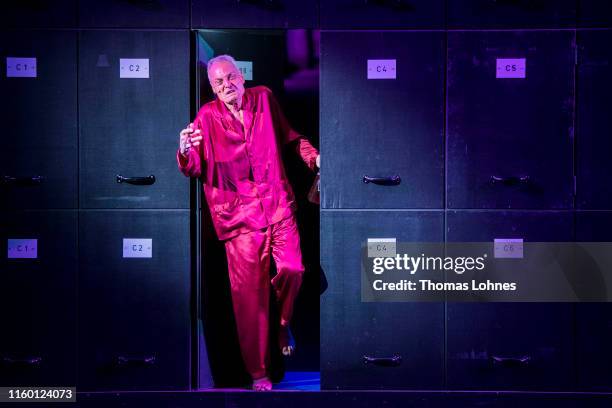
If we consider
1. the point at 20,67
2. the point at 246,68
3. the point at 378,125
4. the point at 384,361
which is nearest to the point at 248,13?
the point at 246,68

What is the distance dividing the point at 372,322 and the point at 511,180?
3.31 ft

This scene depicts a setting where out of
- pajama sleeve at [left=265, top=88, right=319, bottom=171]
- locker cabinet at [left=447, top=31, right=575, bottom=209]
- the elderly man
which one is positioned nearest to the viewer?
locker cabinet at [left=447, top=31, right=575, bottom=209]

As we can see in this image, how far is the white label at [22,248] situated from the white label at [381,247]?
1.72m

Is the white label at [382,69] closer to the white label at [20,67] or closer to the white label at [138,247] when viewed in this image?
the white label at [138,247]

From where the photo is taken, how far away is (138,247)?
2998 mm

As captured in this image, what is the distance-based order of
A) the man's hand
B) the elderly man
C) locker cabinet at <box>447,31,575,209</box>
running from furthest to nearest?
1. the elderly man
2. locker cabinet at <box>447,31,575,209</box>
3. the man's hand

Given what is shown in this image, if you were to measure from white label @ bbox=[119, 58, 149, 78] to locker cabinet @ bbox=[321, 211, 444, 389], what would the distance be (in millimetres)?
1181

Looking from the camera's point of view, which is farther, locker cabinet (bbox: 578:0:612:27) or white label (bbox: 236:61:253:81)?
white label (bbox: 236:61:253:81)

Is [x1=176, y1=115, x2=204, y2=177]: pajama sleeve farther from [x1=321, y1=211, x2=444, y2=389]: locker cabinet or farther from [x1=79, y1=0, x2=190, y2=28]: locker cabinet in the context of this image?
[x1=321, y1=211, x2=444, y2=389]: locker cabinet

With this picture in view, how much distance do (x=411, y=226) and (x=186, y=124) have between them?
1.27m

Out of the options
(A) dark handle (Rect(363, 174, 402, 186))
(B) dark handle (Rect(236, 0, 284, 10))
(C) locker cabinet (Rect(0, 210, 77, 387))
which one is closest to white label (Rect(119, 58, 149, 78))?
(B) dark handle (Rect(236, 0, 284, 10))

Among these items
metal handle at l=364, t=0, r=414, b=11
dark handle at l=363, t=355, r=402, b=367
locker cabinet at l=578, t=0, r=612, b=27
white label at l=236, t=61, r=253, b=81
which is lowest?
dark handle at l=363, t=355, r=402, b=367

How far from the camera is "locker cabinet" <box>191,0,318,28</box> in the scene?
2959 millimetres

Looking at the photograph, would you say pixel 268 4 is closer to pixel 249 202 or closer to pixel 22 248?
pixel 249 202
